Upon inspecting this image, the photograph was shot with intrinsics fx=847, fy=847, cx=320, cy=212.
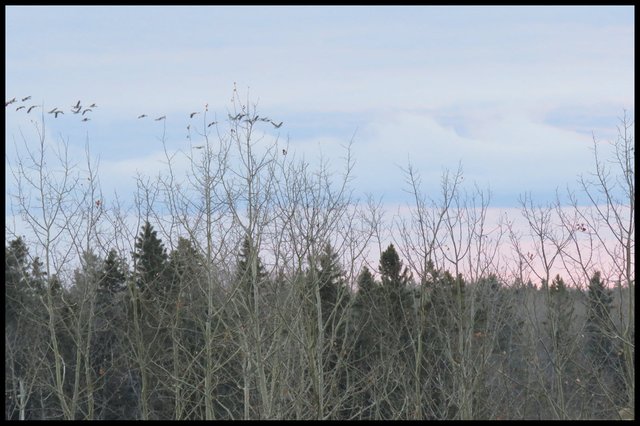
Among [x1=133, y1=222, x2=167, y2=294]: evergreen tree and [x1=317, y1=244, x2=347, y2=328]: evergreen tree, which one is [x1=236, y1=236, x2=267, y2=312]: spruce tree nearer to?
[x1=317, y1=244, x2=347, y2=328]: evergreen tree

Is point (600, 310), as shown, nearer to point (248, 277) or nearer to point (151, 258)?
point (248, 277)

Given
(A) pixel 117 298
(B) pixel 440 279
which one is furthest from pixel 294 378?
(A) pixel 117 298

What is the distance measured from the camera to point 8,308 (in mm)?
26672

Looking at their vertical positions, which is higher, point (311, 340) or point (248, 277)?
point (248, 277)

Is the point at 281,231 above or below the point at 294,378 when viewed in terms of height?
above

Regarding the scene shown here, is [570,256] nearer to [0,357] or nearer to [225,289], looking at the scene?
[225,289]

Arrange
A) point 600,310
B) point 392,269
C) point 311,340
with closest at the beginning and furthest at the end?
point 311,340
point 600,310
point 392,269

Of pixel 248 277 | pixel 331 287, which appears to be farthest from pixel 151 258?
pixel 248 277

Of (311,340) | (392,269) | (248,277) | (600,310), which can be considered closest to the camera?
(311,340)

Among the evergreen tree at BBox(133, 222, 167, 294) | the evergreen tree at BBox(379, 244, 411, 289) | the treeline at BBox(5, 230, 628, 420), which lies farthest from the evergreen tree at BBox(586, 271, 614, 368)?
the evergreen tree at BBox(133, 222, 167, 294)

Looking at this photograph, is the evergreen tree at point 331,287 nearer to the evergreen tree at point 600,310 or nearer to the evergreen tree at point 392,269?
the evergreen tree at point 392,269

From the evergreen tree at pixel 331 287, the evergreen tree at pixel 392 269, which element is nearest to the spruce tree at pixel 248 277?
the evergreen tree at pixel 331 287

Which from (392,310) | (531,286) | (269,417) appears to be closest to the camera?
(269,417)

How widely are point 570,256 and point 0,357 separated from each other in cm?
1002
